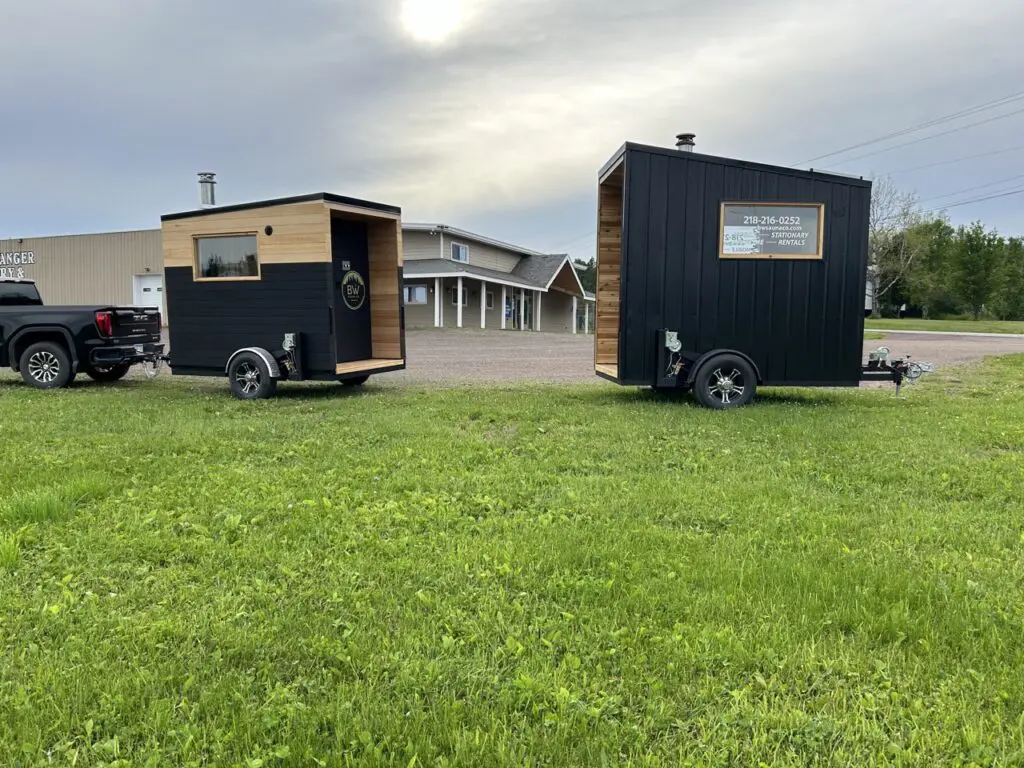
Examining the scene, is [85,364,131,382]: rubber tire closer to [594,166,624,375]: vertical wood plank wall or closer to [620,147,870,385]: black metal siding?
[594,166,624,375]: vertical wood plank wall

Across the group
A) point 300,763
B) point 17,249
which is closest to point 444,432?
point 300,763

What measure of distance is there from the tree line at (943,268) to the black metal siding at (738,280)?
49.8 metres

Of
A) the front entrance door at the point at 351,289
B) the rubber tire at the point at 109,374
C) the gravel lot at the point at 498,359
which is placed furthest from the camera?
the gravel lot at the point at 498,359

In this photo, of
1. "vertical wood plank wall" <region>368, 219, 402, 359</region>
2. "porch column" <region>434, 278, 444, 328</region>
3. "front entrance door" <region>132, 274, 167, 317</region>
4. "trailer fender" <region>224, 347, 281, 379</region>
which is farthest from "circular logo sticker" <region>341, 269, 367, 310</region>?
"front entrance door" <region>132, 274, 167, 317</region>

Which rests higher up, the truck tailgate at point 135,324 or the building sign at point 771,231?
the building sign at point 771,231

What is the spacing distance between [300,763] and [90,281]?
32539 millimetres

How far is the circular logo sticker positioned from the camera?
9.91 m

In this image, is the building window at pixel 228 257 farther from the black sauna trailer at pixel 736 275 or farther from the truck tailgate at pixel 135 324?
the black sauna trailer at pixel 736 275

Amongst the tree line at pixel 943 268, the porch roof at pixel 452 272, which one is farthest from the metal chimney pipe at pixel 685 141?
the tree line at pixel 943 268

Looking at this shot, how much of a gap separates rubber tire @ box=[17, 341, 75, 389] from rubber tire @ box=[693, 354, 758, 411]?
28.9 feet

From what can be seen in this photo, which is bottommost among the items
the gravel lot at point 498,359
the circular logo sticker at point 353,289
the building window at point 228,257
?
the gravel lot at point 498,359

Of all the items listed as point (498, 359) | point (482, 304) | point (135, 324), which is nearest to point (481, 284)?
point (482, 304)

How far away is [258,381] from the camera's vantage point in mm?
9195

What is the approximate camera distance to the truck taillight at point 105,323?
1002cm
